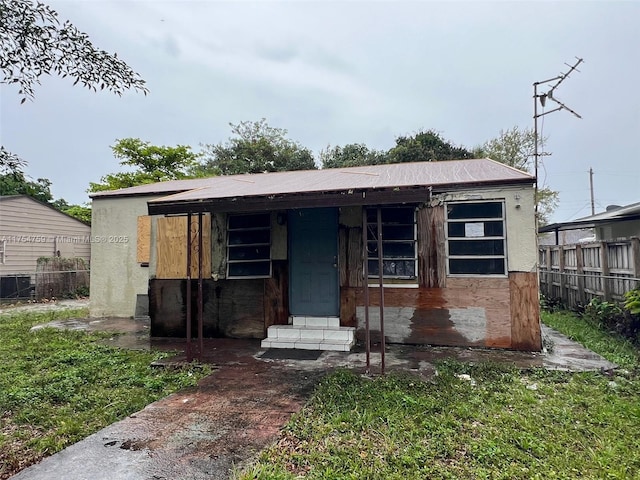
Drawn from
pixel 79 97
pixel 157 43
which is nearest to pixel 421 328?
pixel 79 97

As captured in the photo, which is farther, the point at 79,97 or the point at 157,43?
the point at 157,43

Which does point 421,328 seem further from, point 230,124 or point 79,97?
point 230,124

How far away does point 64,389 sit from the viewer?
3959 millimetres

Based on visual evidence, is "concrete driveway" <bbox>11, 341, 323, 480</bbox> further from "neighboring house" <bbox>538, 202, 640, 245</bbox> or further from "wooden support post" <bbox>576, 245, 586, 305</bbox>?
"neighboring house" <bbox>538, 202, 640, 245</bbox>

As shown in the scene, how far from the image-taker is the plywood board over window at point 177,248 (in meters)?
6.39

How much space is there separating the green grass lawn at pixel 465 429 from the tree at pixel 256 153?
19.6 metres

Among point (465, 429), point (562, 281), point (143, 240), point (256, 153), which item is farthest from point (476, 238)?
point (256, 153)

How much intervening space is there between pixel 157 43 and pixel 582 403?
6700mm

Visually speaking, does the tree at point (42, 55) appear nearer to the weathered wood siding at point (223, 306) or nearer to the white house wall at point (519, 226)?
the weathered wood siding at point (223, 306)

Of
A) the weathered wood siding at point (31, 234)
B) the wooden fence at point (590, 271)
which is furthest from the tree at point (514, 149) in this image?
the weathered wood siding at point (31, 234)

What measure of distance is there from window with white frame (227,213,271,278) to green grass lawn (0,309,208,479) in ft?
6.21

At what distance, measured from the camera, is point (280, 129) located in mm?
23812

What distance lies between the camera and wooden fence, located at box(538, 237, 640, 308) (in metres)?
5.71

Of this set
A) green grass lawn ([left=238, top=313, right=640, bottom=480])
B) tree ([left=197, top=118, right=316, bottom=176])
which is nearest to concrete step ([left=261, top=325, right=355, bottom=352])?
green grass lawn ([left=238, top=313, right=640, bottom=480])
